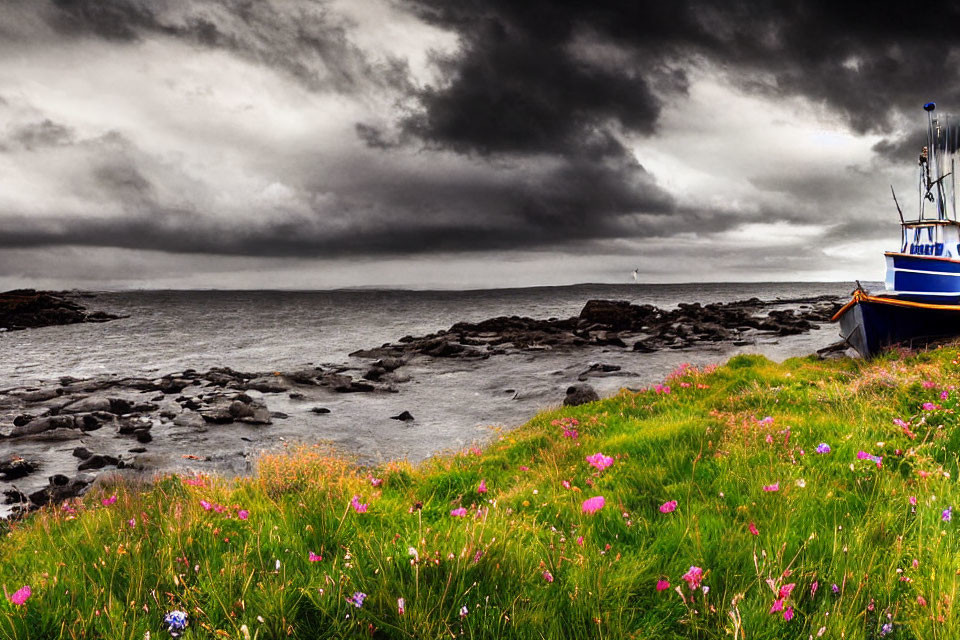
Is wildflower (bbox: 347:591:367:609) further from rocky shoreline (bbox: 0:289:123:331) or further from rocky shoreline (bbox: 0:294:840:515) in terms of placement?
rocky shoreline (bbox: 0:289:123:331)

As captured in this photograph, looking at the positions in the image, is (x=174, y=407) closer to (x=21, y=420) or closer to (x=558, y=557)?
(x=21, y=420)

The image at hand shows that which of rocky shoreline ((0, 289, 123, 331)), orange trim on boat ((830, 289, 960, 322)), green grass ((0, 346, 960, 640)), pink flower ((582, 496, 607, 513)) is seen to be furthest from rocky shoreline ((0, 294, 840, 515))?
rocky shoreline ((0, 289, 123, 331))

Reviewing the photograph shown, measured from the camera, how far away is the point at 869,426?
6516mm

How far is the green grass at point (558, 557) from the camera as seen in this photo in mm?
2588

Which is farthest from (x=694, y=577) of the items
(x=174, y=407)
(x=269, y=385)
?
(x=269, y=385)

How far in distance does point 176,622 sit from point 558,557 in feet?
7.02

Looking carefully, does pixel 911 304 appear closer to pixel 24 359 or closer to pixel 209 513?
pixel 209 513

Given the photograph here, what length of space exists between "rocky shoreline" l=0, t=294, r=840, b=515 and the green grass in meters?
8.52

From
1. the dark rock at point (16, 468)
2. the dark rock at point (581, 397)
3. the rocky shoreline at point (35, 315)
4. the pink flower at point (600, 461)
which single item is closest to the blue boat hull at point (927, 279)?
the dark rock at point (581, 397)

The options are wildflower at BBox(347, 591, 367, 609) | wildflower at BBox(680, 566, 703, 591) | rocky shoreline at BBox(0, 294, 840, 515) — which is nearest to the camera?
wildflower at BBox(347, 591, 367, 609)

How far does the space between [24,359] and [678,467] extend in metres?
49.7

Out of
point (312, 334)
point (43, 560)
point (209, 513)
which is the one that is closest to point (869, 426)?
point (209, 513)

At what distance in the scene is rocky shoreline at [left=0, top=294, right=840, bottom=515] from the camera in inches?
528

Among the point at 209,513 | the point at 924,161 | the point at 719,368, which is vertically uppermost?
the point at 924,161
